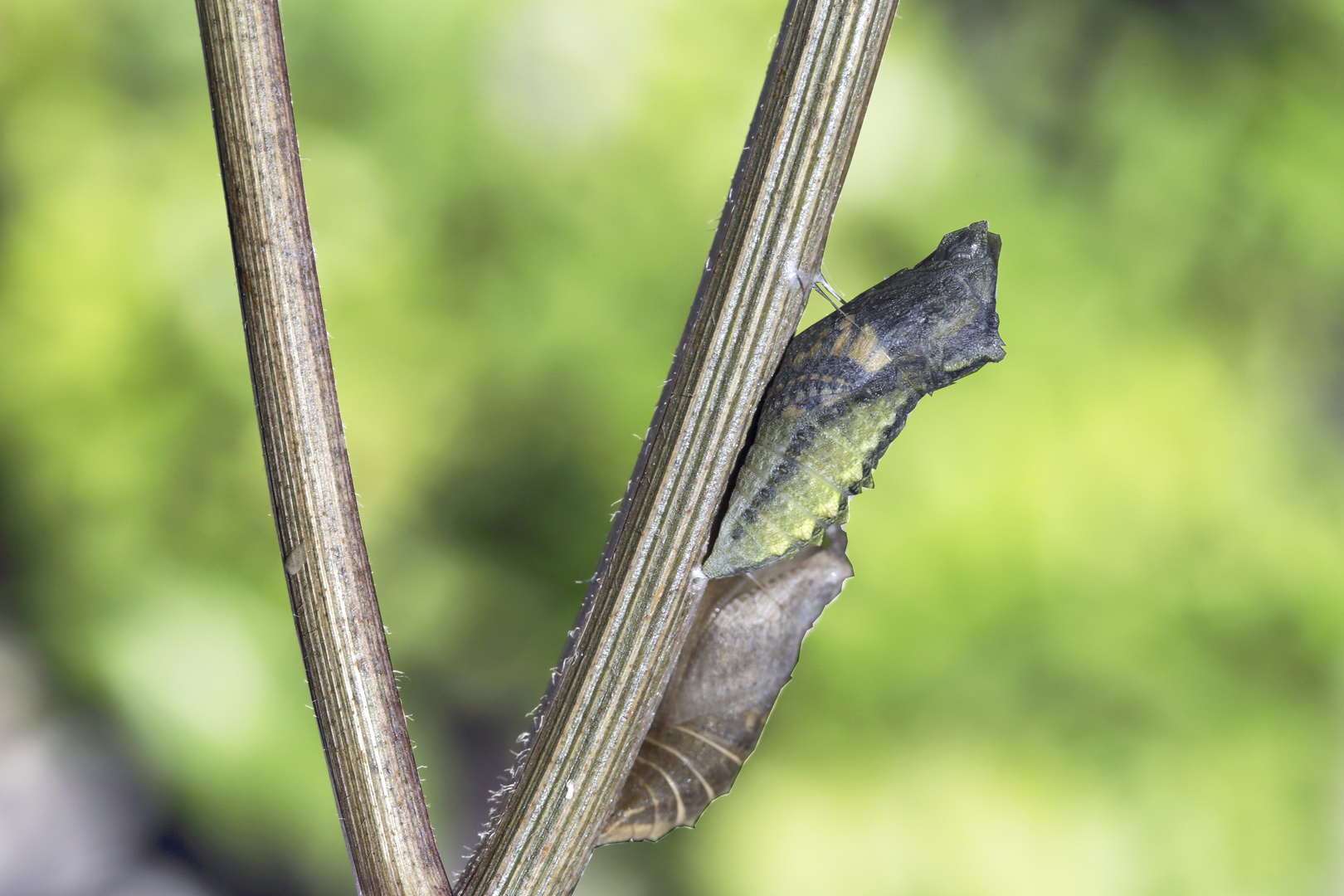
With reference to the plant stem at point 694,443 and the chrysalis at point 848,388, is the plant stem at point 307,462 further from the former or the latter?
the chrysalis at point 848,388

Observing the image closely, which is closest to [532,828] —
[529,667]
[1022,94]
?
[529,667]

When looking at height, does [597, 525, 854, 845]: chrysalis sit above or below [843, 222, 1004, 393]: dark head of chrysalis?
below

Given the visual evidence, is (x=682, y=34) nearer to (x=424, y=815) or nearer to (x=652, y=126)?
(x=652, y=126)

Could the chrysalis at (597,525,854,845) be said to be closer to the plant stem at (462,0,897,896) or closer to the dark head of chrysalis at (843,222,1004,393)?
the plant stem at (462,0,897,896)

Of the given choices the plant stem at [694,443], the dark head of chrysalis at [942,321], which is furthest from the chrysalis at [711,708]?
the dark head of chrysalis at [942,321]

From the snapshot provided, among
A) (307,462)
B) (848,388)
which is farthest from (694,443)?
(307,462)

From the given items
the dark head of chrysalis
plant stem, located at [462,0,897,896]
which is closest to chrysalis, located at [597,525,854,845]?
plant stem, located at [462,0,897,896]

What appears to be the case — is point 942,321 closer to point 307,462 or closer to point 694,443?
point 694,443
